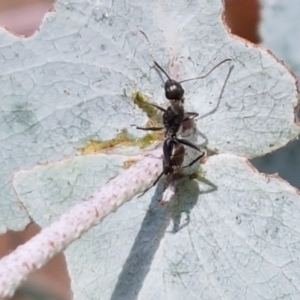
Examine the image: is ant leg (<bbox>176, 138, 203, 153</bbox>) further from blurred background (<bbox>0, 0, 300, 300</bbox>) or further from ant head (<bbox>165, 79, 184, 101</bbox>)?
blurred background (<bbox>0, 0, 300, 300</bbox>)

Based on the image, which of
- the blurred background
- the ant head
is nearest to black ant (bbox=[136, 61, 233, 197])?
the ant head

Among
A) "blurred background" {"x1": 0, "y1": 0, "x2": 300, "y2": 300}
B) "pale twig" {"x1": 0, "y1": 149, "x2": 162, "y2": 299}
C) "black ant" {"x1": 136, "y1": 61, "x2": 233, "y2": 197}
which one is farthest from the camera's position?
"blurred background" {"x1": 0, "y1": 0, "x2": 300, "y2": 300}

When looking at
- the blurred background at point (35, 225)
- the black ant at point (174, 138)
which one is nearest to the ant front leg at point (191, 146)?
the black ant at point (174, 138)

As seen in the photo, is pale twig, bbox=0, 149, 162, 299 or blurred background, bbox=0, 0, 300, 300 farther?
blurred background, bbox=0, 0, 300, 300

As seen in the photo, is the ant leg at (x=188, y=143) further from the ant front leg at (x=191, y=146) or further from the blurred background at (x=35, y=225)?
the blurred background at (x=35, y=225)

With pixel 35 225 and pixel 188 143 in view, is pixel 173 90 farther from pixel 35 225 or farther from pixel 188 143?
pixel 35 225

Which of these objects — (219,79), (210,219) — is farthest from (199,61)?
(210,219)
